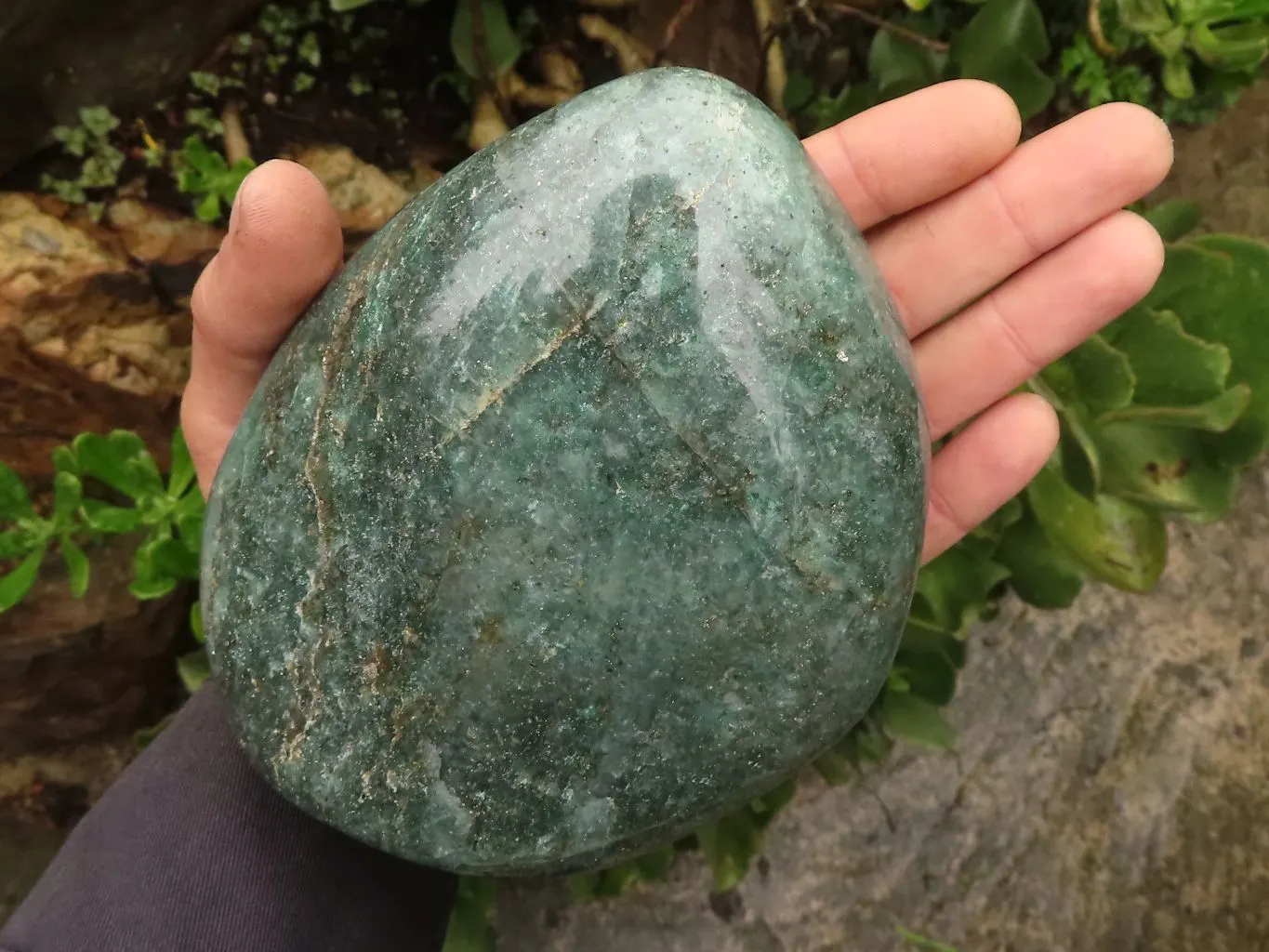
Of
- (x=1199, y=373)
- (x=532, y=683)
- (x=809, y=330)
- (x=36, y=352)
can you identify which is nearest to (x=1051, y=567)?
(x=1199, y=373)

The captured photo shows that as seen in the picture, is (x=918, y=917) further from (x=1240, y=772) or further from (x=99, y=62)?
(x=99, y=62)

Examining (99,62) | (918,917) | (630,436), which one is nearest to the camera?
(630,436)

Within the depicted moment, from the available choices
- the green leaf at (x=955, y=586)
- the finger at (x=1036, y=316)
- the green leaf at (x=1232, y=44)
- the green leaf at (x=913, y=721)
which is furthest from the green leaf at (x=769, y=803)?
the green leaf at (x=1232, y=44)

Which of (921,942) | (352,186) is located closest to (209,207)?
(352,186)

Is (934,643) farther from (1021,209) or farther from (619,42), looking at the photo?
(619,42)

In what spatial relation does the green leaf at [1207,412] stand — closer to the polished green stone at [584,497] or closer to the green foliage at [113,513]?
the polished green stone at [584,497]

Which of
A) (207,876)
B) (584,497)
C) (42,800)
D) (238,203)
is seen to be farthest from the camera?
(42,800)

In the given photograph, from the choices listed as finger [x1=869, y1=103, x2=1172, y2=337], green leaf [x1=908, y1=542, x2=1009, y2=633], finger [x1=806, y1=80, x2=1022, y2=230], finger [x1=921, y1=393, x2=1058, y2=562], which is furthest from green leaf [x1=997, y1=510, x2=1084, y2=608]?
finger [x1=806, y1=80, x2=1022, y2=230]
